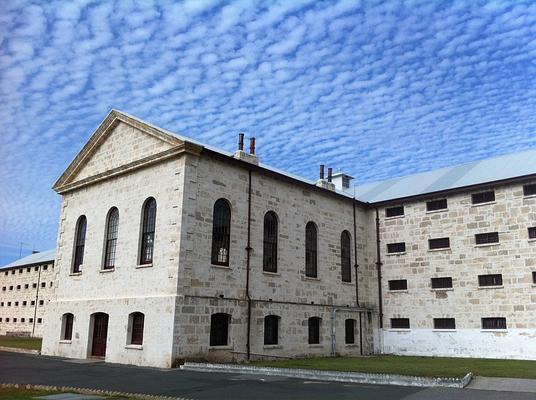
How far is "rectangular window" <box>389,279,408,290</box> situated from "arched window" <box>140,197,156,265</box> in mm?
15001

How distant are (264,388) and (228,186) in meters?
11.4

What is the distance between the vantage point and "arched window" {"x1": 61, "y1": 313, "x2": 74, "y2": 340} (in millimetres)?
25953

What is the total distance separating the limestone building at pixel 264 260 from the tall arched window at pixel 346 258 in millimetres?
93

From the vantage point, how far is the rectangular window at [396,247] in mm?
30328

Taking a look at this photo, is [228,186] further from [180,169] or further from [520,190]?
[520,190]

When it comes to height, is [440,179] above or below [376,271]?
above

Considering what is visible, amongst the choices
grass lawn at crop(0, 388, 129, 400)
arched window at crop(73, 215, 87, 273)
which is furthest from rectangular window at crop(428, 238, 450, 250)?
grass lawn at crop(0, 388, 129, 400)

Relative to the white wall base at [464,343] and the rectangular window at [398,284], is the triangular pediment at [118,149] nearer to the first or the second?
the rectangular window at [398,284]

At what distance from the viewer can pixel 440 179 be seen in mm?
31500

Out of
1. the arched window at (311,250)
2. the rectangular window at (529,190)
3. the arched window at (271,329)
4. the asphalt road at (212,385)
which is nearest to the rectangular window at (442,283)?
the rectangular window at (529,190)

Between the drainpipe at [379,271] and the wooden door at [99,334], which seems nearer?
the wooden door at [99,334]

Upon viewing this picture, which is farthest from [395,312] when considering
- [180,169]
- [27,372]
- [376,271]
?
[27,372]

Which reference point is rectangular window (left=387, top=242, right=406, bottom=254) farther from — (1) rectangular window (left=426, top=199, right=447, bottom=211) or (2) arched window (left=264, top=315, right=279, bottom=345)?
(2) arched window (left=264, top=315, right=279, bottom=345)

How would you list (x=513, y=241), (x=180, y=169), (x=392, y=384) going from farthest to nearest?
(x=513, y=241)
(x=180, y=169)
(x=392, y=384)
